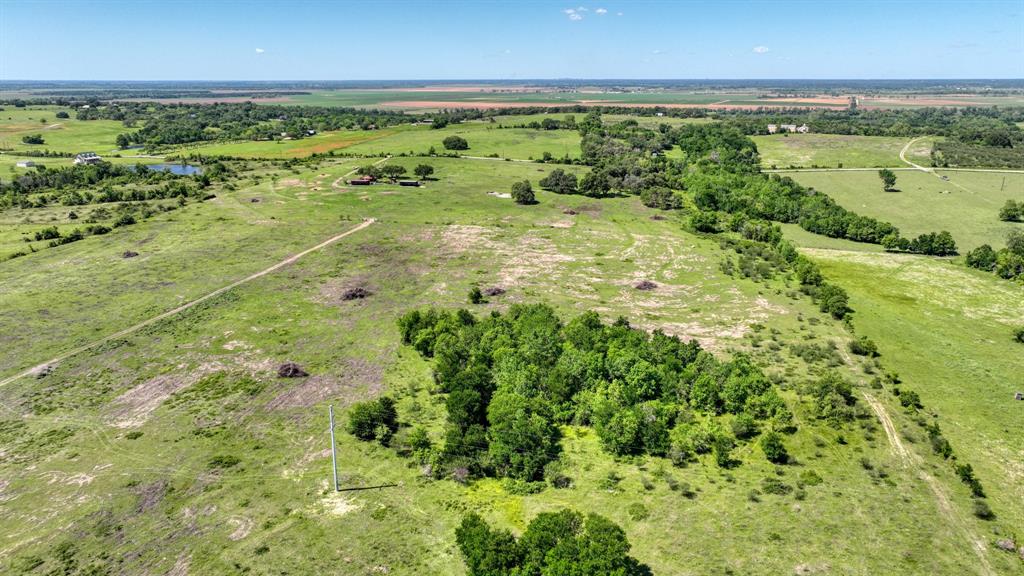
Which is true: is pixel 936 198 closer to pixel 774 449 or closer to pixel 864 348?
pixel 864 348

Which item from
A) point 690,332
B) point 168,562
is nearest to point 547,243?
point 690,332

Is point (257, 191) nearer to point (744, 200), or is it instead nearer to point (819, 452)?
point (744, 200)

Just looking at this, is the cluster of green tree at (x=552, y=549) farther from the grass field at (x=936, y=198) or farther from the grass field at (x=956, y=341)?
the grass field at (x=936, y=198)

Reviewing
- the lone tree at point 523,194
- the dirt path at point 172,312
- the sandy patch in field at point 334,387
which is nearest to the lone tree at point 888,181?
the lone tree at point 523,194

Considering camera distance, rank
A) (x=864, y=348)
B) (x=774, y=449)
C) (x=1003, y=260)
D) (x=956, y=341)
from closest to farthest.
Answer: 1. (x=774, y=449)
2. (x=864, y=348)
3. (x=956, y=341)
4. (x=1003, y=260)

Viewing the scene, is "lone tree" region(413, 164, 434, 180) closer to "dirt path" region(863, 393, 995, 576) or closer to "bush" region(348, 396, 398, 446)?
"bush" region(348, 396, 398, 446)

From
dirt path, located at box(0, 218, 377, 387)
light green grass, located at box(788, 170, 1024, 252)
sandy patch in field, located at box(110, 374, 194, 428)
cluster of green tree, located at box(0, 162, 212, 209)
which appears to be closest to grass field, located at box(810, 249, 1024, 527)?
light green grass, located at box(788, 170, 1024, 252)

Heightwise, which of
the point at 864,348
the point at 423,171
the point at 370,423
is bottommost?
the point at 370,423

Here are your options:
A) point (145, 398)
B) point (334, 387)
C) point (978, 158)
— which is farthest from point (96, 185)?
point (978, 158)
